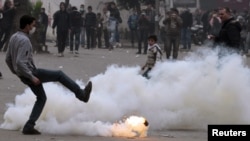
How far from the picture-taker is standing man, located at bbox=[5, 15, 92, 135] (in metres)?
10.3

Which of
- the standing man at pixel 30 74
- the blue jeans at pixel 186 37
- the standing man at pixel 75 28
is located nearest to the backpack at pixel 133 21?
the blue jeans at pixel 186 37

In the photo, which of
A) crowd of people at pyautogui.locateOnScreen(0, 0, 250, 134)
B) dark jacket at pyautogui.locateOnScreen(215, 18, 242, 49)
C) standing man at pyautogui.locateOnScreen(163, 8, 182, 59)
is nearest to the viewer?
crowd of people at pyautogui.locateOnScreen(0, 0, 250, 134)

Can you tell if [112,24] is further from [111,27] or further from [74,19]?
[74,19]

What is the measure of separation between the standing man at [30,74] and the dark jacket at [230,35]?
3.38 meters

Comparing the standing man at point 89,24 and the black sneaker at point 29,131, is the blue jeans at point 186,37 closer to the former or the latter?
the standing man at point 89,24

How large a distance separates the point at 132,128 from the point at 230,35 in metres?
3.33

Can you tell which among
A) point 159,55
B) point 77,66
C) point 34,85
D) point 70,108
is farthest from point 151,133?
point 77,66

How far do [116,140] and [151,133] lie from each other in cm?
104

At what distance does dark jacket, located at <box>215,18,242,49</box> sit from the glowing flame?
3.07 meters

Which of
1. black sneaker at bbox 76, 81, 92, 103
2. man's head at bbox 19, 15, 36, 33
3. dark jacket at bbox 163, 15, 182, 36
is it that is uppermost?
man's head at bbox 19, 15, 36, 33

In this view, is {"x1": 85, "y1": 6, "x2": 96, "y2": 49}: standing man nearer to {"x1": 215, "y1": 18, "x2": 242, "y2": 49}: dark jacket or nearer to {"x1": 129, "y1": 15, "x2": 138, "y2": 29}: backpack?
{"x1": 129, "y1": 15, "x2": 138, "y2": 29}: backpack

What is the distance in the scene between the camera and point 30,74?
1026 centimetres

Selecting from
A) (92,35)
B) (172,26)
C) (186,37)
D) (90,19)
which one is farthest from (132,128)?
(186,37)

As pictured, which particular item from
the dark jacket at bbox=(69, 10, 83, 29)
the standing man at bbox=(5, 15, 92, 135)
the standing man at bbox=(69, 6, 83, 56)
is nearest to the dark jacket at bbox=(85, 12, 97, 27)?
the standing man at bbox=(69, 6, 83, 56)
